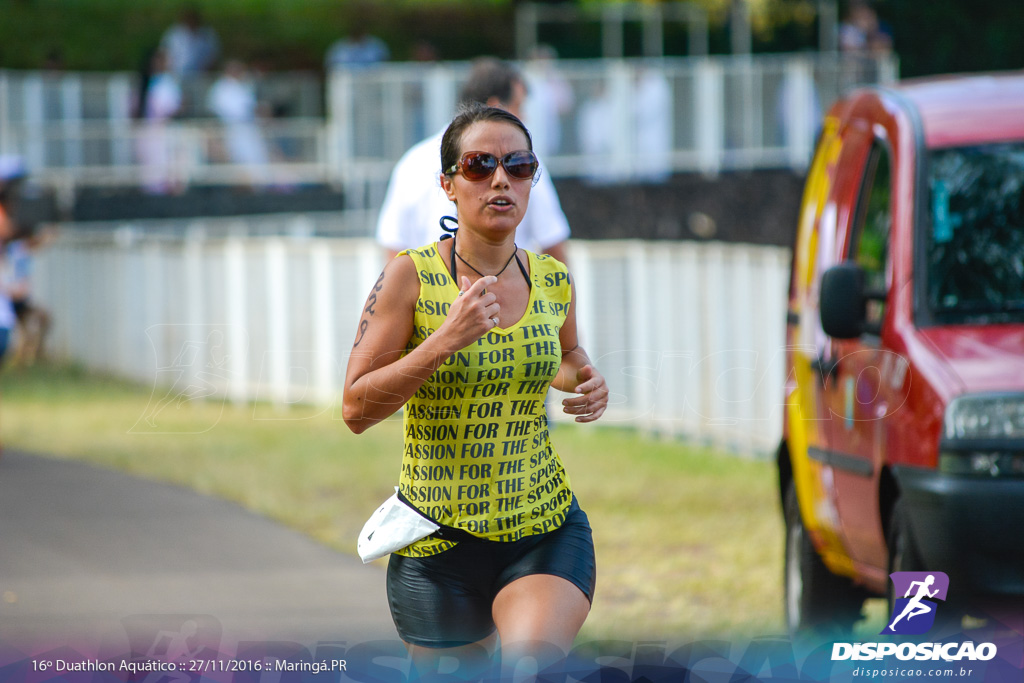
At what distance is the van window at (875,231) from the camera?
5.65m

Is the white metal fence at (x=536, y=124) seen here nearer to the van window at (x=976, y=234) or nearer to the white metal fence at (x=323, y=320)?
the white metal fence at (x=323, y=320)

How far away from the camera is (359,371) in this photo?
3.62 metres

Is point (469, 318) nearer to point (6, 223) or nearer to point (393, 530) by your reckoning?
point (393, 530)

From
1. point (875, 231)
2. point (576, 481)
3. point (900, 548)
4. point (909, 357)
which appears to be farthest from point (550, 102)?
point (900, 548)

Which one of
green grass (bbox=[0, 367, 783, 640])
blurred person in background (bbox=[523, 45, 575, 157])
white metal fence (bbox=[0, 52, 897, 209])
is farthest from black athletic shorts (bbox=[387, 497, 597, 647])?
blurred person in background (bbox=[523, 45, 575, 157])

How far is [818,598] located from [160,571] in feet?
9.99

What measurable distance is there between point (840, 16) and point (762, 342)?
20.2m

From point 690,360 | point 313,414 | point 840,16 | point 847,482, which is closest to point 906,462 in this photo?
point 847,482

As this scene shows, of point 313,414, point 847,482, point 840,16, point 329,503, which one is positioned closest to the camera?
point 847,482

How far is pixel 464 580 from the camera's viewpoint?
3.78 meters

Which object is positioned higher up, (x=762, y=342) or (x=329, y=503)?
Answer: (x=762, y=342)

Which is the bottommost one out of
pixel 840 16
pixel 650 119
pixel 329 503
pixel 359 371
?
pixel 329 503

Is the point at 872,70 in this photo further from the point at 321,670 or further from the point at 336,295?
the point at 321,670

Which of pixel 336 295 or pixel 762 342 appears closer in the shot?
pixel 762 342
